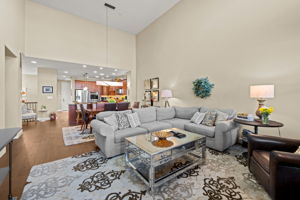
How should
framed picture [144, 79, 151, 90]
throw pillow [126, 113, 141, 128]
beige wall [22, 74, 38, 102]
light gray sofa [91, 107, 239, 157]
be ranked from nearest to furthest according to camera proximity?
1. light gray sofa [91, 107, 239, 157]
2. throw pillow [126, 113, 141, 128]
3. framed picture [144, 79, 151, 90]
4. beige wall [22, 74, 38, 102]

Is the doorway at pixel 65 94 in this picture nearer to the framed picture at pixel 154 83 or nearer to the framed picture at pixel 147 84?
the framed picture at pixel 147 84

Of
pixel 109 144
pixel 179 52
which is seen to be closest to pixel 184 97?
pixel 179 52

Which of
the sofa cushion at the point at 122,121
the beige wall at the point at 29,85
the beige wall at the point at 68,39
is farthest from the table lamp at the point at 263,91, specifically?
the beige wall at the point at 29,85

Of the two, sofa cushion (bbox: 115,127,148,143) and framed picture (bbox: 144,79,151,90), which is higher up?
framed picture (bbox: 144,79,151,90)

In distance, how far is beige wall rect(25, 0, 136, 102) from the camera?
425 cm

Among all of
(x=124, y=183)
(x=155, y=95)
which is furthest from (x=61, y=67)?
(x=124, y=183)

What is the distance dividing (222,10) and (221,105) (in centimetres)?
268

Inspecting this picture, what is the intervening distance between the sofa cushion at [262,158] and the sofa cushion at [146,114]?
244 centimetres

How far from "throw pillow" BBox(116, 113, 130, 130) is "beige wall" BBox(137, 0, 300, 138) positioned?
7.96 ft

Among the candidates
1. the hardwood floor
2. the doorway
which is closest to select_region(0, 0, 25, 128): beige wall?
the hardwood floor

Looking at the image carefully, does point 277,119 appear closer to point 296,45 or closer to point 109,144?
point 296,45

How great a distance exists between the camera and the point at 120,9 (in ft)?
15.7

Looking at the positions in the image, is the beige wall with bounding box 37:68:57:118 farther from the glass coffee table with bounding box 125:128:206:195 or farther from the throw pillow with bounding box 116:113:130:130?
the glass coffee table with bounding box 125:128:206:195

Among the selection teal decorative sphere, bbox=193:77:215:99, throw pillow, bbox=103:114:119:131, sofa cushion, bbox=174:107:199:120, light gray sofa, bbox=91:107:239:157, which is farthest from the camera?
sofa cushion, bbox=174:107:199:120
